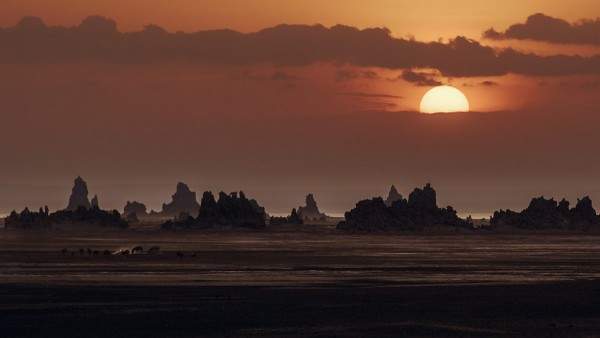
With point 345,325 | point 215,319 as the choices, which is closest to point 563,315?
point 345,325

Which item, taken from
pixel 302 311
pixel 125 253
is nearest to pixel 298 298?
pixel 302 311

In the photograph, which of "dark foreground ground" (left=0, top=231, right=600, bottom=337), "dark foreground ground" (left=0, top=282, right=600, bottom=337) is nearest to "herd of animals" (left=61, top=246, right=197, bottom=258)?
"dark foreground ground" (left=0, top=231, right=600, bottom=337)

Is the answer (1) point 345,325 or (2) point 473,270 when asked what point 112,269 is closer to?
(2) point 473,270

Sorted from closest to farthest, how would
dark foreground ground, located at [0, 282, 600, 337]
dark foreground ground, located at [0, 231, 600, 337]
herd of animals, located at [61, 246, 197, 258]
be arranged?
dark foreground ground, located at [0, 282, 600, 337] < dark foreground ground, located at [0, 231, 600, 337] < herd of animals, located at [61, 246, 197, 258]

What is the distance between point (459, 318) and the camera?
43250 mm

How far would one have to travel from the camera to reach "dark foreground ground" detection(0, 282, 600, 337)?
3938 centimetres

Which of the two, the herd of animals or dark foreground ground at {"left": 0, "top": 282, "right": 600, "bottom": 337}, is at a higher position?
the herd of animals

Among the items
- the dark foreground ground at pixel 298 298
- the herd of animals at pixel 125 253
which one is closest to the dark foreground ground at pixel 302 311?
the dark foreground ground at pixel 298 298

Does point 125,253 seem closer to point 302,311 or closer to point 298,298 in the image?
point 298,298

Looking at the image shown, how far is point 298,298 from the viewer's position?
51.2m

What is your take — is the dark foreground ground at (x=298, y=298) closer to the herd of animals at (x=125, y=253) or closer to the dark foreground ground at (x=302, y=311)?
the dark foreground ground at (x=302, y=311)

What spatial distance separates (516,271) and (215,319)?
3506 cm

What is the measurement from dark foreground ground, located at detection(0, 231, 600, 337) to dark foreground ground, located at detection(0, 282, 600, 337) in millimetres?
46

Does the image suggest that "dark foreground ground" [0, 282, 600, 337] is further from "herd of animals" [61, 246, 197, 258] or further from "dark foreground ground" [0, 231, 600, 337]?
"herd of animals" [61, 246, 197, 258]
